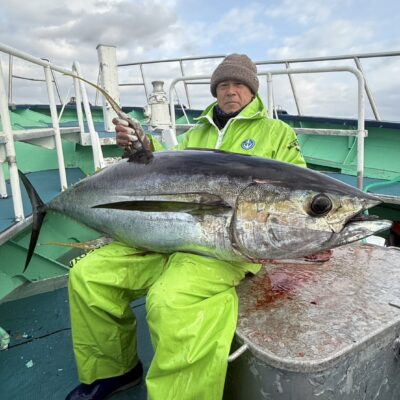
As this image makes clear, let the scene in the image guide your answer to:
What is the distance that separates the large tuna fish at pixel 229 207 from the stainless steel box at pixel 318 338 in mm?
292

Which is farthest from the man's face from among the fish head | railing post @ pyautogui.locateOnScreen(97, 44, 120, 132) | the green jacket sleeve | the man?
→ railing post @ pyautogui.locateOnScreen(97, 44, 120, 132)

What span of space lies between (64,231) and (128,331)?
2081mm

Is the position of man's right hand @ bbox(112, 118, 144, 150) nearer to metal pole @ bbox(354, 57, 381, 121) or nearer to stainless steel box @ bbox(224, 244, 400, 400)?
stainless steel box @ bbox(224, 244, 400, 400)

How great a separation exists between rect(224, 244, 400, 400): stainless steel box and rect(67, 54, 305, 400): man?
114 millimetres

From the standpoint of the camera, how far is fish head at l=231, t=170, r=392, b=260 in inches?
56.7

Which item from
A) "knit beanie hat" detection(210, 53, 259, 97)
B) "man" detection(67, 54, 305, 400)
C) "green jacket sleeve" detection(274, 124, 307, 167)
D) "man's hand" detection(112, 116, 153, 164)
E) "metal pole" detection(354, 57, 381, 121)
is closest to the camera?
"man" detection(67, 54, 305, 400)

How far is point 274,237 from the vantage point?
149 centimetres

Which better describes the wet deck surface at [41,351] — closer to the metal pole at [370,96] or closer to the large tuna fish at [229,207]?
the large tuna fish at [229,207]

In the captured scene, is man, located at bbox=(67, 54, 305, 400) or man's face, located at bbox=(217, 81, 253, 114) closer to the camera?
man, located at bbox=(67, 54, 305, 400)

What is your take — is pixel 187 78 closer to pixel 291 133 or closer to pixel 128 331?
pixel 291 133

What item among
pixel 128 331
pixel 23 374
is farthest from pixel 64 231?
pixel 128 331

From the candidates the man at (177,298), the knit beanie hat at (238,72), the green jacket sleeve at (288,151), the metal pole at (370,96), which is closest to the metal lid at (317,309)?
the man at (177,298)

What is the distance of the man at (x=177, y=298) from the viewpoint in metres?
1.43

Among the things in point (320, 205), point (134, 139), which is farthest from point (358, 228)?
point (134, 139)
